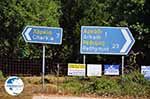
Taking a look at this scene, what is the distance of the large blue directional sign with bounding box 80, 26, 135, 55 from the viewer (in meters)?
20.8

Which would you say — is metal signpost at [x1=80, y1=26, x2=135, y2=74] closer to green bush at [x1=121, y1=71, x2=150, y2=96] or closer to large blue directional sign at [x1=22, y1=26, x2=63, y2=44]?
green bush at [x1=121, y1=71, x2=150, y2=96]

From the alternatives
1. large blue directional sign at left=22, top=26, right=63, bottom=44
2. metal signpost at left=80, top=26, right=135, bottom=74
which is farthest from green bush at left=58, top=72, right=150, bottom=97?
large blue directional sign at left=22, top=26, right=63, bottom=44

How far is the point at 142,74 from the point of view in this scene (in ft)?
69.6

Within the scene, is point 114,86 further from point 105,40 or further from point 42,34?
point 42,34

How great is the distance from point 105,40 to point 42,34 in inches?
114

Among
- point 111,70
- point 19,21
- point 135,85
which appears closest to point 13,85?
point 135,85

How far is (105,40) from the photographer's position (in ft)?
69.4

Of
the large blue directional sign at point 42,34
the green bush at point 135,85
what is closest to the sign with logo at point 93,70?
the green bush at point 135,85

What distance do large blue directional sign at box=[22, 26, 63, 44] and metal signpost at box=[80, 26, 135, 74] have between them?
1.42 metres

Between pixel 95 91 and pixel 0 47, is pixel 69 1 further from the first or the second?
pixel 95 91

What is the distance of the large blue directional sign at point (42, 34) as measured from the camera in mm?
20266

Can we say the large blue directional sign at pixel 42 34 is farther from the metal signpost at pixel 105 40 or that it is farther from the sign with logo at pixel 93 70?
the sign with logo at pixel 93 70

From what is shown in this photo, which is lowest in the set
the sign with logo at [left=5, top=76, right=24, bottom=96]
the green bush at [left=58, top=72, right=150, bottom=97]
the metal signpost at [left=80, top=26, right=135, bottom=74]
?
the green bush at [left=58, top=72, right=150, bottom=97]

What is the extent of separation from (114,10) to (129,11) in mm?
4232
